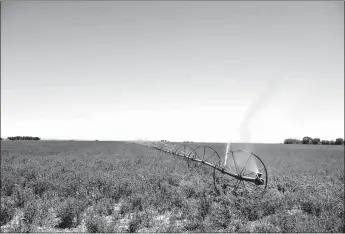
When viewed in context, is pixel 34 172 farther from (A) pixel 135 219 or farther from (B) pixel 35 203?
(A) pixel 135 219

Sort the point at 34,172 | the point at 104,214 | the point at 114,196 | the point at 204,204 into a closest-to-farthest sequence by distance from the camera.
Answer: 1. the point at 104,214
2. the point at 204,204
3. the point at 114,196
4. the point at 34,172

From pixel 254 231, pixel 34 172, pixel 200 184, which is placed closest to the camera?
pixel 254 231

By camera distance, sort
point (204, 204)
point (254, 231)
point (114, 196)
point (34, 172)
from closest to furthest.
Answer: point (254, 231) → point (204, 204) → point (114, 196) → point (34, 172)

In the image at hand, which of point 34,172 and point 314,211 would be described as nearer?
point 314,211

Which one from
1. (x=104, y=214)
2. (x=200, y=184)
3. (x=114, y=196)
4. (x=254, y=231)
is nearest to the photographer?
(x=254, y=231)

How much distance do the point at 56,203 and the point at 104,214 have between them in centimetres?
208

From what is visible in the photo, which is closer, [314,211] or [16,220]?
[16,220]

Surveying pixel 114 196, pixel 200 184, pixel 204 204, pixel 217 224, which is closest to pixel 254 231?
pixel 217 224

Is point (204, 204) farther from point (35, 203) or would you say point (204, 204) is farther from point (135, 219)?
point (35, 203)

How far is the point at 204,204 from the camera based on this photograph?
26.2 feet

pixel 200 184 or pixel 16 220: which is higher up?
pixel 200 184

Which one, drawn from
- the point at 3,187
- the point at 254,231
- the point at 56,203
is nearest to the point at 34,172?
the point at 3,187

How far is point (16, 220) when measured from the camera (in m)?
6.83

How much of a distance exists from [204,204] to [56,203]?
528cm
